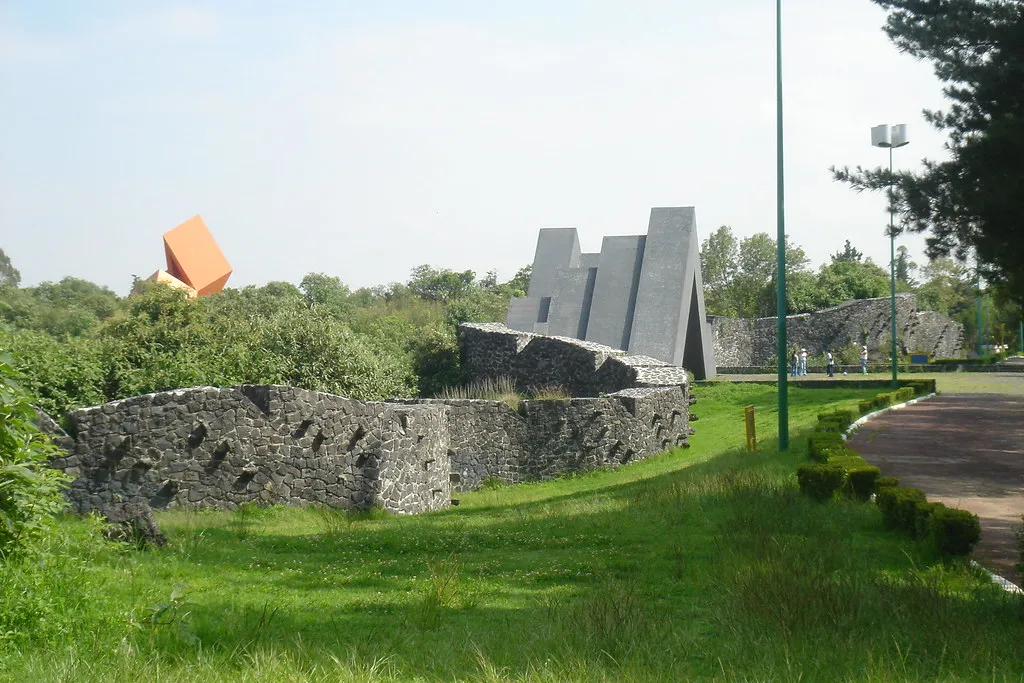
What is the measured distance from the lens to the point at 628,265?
3841 centimetres

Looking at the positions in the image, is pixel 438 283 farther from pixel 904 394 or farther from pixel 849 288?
pixel 904 394

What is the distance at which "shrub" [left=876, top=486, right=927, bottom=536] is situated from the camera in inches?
365

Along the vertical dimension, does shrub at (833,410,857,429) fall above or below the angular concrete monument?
below

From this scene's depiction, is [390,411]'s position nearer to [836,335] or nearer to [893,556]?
[893,556]

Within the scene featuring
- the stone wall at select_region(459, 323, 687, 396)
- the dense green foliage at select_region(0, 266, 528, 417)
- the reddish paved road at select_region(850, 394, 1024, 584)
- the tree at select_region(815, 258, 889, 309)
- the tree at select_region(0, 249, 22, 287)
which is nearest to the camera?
the reddish paved road at select_region(850, 394, 1024, 584)

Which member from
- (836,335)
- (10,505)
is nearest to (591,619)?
(10,505)

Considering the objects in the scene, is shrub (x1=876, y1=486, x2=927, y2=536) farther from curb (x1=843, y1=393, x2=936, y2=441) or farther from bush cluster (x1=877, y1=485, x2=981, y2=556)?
curb (x1=843, y1=393, x2=936, y2=441)

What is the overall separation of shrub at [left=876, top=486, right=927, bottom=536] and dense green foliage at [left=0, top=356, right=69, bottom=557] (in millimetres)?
7668

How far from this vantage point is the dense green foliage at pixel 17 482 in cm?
674

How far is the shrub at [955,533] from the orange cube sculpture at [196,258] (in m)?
49.5

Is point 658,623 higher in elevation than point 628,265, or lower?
lower

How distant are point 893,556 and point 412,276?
9416cm

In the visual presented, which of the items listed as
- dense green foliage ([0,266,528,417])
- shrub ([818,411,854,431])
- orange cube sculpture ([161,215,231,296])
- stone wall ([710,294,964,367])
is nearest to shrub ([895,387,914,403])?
shrub ([818,411,854,431])

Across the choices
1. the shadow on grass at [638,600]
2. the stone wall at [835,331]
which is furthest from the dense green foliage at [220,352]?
the stone wall at [835,331]
